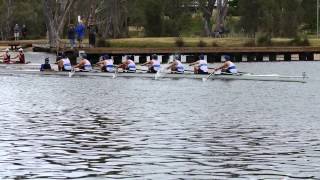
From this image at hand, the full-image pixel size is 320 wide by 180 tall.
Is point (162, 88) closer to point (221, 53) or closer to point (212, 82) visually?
point (212, 82)

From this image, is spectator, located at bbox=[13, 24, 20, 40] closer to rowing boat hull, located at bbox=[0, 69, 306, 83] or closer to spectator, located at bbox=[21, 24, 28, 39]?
spectator, located at bbox=[21, 24, 28, 39]

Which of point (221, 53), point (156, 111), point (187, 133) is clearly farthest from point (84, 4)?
point (187, 133)

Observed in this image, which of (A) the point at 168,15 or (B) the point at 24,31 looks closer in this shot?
(B) the point at 24,31

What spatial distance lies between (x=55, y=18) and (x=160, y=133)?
194ft

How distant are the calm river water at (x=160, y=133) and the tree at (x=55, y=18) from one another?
125 ft

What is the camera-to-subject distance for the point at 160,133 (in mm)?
22891

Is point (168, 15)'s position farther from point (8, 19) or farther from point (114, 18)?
point (8, 19)

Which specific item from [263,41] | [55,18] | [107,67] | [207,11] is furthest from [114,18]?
[107,67]

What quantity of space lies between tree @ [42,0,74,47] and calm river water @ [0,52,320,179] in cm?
3796

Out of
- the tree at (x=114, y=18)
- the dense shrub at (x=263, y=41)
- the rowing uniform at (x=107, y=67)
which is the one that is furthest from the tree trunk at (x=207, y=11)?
the rowing uniform at (x=107, y=67)

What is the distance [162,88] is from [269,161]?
75.6 ft

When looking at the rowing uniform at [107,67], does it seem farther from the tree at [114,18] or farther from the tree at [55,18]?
the tree at [114,18]

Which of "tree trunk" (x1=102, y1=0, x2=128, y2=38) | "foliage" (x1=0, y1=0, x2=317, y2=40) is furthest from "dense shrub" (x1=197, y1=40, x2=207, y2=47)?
"tree trunk" (x1=102, y1=0, x2=128, y2=38)

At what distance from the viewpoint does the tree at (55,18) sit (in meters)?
77.8
